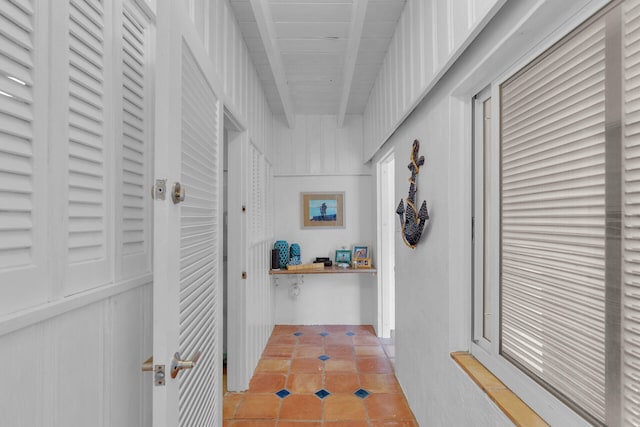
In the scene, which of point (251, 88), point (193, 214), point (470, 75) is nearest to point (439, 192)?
point (470, 75)

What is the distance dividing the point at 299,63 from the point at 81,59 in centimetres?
210

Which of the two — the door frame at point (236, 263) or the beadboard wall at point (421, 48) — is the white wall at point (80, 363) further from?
the beadboard wall at point (421, 48)

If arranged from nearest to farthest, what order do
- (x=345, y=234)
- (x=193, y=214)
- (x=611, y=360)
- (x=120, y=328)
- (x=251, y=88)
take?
(x=611, y=360)
(x=120, y=328)
(x=193, y=214)
(x=251, y=88)
(x=345, y=234)

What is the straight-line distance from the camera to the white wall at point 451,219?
1035mm

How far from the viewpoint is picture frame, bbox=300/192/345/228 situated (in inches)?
154

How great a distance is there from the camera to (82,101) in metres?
0.81

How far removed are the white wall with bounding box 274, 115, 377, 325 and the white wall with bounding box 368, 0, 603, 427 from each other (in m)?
1.67

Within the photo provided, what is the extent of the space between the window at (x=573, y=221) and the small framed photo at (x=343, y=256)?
8.16 feet

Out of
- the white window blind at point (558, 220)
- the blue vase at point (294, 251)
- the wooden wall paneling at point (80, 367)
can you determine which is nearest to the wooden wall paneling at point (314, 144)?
the blue vase at point (294, 251)

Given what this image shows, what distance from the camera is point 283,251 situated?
3.65 m

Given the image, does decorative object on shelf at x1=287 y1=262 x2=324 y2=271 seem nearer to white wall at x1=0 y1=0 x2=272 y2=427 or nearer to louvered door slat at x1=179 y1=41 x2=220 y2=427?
louvered door slat at x1=179 y1=41 x2=220 y2=427

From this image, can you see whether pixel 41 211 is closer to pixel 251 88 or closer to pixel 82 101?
pixel 82 101

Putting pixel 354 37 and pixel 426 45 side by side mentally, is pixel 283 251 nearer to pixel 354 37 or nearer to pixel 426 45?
pixel 354 37

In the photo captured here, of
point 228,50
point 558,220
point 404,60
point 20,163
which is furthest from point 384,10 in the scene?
point 20,163
